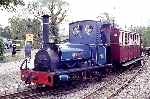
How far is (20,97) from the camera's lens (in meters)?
13.8

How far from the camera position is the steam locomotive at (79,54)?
1542 cm

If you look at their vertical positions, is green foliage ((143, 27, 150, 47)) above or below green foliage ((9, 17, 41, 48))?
below

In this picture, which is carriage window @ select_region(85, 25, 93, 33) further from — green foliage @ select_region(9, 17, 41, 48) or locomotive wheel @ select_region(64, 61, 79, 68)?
green foliage @ select_region(9, 17, 41, 48)

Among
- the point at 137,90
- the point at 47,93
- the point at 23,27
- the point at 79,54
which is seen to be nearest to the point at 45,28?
the point at 79,54

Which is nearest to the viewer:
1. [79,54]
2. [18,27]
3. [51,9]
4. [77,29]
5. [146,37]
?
[79,54]

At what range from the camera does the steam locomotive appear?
15422 mm

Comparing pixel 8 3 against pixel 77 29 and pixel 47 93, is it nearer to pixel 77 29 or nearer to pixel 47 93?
pixel 77 29

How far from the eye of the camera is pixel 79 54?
17094mm

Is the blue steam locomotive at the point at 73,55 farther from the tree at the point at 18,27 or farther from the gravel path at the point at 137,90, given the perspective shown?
the tree at the point at 18,27

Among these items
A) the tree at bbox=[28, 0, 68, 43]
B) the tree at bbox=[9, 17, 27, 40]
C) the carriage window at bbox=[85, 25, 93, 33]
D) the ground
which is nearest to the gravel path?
the ground

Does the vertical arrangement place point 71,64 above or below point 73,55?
below

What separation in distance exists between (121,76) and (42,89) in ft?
21.5

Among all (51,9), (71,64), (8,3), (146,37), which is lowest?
(71,64)

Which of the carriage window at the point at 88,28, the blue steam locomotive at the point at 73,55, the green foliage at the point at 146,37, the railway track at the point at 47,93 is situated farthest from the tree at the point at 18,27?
the railway track at the point at 47,93
